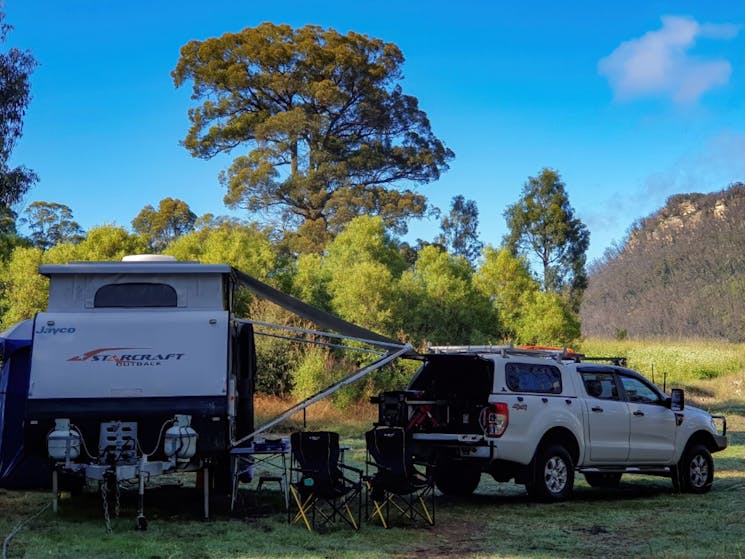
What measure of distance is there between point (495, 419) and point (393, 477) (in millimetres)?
1580

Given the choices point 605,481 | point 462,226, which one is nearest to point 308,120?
point 462,226

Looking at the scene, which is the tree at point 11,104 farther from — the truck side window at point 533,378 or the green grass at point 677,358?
the green grass at point 677,358

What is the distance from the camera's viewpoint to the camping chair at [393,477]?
9.34 metres

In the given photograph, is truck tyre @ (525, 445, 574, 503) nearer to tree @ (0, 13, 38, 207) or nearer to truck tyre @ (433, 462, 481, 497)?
truck tyre @ (433, 462, 481, 497)

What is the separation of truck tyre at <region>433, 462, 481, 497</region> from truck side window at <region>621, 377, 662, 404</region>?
2.19 meters

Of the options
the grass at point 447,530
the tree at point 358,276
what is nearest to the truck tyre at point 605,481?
the grass at point 447,530

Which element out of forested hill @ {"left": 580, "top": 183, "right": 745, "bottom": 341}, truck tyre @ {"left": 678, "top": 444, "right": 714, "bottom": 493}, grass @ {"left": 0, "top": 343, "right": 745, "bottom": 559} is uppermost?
forested hill @ {"left": 580, "top": 183, "right": 745, "bottom": 341}

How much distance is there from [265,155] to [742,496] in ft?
131

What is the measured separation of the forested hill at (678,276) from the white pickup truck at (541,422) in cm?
5254

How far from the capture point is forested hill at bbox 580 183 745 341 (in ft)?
226

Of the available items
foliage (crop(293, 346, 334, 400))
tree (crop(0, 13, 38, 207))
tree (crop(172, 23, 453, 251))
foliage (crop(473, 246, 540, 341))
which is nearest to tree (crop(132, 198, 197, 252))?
tree (crop(172, 23, 453, 251))

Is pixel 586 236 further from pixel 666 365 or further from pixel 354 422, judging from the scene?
pixel 354 422

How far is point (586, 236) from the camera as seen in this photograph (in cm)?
4128

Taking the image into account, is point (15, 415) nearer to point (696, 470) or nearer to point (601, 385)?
point (601, 385)
